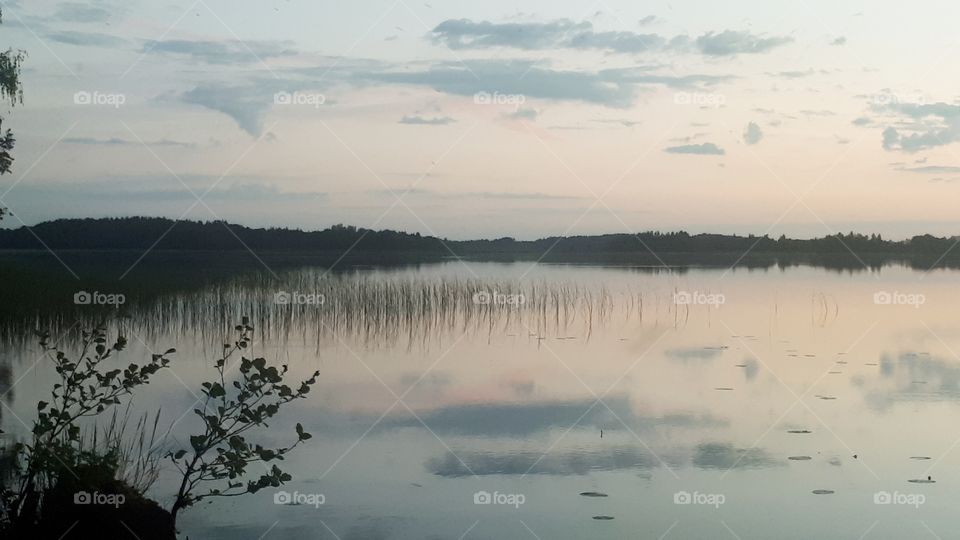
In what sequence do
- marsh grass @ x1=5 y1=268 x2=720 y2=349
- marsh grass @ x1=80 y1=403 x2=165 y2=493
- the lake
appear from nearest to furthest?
marsh grass @ x1=80 y1=403 x2=165 y2=493
the lake
marsh grass @ x1=5 y1=268 x2=720 y2=349

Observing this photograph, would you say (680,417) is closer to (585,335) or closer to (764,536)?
(764,536)

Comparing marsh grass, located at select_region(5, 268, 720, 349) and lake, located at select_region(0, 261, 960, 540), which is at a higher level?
Answer: marsh grass, located at select_region(5, 268, 720, 349)

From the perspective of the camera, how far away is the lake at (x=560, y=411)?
6.07m

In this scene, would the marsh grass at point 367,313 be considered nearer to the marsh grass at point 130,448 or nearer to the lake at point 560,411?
the lake at point 560,411

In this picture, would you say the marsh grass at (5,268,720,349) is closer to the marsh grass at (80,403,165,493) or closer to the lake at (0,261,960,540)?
the lake at (0,261,960,540)

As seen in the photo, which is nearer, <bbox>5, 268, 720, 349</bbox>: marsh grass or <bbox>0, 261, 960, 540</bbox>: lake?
<bbox>0, 261, 960, 540</bbox>: lake

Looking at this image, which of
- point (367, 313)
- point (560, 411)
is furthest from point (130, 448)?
point (367, 313)

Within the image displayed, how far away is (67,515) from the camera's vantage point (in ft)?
16.5

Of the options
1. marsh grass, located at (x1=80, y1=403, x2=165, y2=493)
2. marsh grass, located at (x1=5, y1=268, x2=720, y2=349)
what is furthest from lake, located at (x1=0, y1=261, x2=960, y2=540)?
marsh grass, located at (x1=80, y1=403, x2=165, y2=493)

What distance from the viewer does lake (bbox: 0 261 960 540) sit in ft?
19.9

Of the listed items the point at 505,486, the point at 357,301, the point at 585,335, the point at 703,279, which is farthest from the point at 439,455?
the point at 703,279

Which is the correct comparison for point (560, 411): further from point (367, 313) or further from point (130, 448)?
point (367, 313)

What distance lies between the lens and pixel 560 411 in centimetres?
915

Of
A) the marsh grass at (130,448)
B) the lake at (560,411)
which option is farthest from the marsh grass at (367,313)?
the marsh grass at (130,448)
